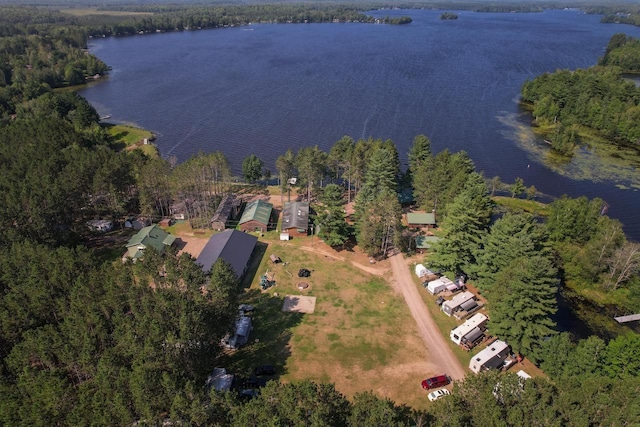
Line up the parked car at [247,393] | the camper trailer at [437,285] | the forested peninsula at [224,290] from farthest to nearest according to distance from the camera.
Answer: the camper trailer at [437,285] → the parked car at [247,393] → the forested peninsula at [224,290]

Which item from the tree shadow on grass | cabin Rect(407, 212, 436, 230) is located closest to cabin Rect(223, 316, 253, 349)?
the tree shadow on grass

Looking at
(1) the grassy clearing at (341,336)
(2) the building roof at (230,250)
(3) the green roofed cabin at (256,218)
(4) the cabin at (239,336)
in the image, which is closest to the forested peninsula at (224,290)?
(1) the grassy clearing at (341,336)

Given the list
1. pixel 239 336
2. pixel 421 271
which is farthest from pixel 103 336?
pixel 421 271

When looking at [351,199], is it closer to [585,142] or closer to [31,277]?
[31,277]

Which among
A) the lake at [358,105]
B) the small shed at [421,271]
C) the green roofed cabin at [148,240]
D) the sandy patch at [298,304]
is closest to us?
the sandy patch at [298,304]

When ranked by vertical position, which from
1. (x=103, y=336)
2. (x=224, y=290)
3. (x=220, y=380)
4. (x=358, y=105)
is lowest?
(x=220, y=380)

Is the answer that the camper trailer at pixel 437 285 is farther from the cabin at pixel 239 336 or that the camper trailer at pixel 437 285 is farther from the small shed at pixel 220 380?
the small shed at pixel 220 380

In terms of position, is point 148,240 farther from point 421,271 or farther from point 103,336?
point 421,271
